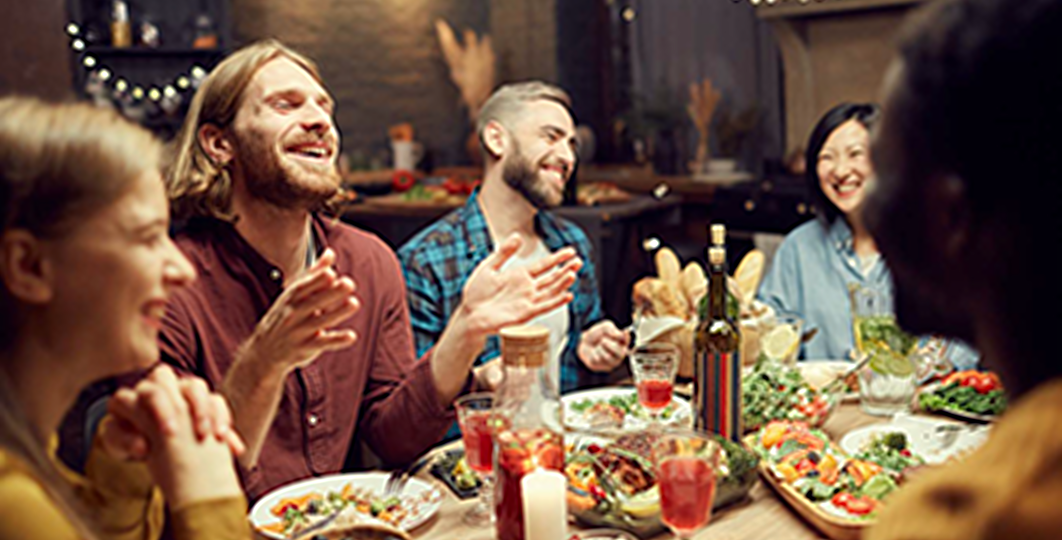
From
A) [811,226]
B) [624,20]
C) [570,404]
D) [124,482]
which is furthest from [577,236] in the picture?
[624,20]

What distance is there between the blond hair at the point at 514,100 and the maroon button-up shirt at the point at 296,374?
81 centimetres

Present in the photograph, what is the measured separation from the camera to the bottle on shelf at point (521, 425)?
116 centimetres

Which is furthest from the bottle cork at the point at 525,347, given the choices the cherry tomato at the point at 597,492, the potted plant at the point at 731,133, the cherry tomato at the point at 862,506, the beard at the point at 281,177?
the potted plant at the point at 731,133

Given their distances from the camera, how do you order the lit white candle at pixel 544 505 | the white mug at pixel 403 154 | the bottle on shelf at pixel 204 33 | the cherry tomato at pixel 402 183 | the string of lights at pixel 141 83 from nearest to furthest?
the lit white candle at pixel 544 505 < the string of lights at pixel 141 83 < the bottle on shelf at pixel 204 33 < the cherry tomato at pixel 402 183 < the white mug at pixel 403 154

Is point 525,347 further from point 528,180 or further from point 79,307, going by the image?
point 528,180

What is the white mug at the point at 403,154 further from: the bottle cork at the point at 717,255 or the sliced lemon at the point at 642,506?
the sliced lemon at the point at 642,506

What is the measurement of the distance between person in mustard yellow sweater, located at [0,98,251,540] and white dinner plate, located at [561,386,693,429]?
1.08 metres

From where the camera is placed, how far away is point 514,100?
2.58 m

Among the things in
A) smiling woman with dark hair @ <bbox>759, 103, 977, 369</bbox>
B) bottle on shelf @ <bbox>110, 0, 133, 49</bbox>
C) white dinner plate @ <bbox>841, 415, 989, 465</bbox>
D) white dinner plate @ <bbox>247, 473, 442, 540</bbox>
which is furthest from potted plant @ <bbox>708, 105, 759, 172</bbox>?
white dinner plate @ <bbox>247, 473, 442, 540</bbox>

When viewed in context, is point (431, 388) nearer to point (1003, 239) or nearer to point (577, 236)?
point (577, 236)

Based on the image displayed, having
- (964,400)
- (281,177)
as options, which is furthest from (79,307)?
(964,400)

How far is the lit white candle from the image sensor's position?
44.1 inches

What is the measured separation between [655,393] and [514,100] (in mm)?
1185

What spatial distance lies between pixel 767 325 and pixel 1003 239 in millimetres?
1419
